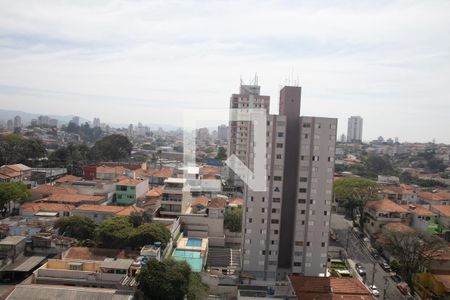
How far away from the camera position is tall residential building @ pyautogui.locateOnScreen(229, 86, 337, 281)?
10344 mm

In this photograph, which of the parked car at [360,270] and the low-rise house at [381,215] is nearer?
the parked car at [360,270]

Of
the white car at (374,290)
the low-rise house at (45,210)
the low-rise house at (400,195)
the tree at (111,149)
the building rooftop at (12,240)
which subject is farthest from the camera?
the tree at (111,149)

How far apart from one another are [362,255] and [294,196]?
14.1ft

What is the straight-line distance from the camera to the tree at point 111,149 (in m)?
29.9

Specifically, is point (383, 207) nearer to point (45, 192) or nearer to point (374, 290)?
point (374, 290)

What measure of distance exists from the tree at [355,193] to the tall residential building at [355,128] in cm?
5660

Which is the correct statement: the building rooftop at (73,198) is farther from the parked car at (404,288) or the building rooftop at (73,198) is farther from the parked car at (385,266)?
the parked car at (404,288)

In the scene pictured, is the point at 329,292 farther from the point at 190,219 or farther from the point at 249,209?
the point at 190,219

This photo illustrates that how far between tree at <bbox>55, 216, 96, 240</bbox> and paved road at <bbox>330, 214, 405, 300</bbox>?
26.7ft

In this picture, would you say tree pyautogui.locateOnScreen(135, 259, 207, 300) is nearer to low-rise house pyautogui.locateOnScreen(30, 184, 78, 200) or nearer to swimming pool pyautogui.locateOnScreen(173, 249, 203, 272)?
swimming pool pyautogui.locateOnScreen(173, 249, 203, 272)

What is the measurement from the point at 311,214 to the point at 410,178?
22.3 meters

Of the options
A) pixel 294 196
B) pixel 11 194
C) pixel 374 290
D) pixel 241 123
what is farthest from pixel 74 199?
pixel 374 290

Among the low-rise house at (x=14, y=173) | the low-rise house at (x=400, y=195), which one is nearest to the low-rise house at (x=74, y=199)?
the low-rise house at (x=14, y=173)

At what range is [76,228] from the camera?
11.4 metres
